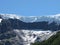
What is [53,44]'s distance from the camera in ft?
272

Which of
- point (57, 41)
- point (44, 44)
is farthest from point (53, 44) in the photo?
point (44, 44)

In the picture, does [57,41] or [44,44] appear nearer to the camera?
[57,41]

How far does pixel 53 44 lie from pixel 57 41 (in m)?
2.03

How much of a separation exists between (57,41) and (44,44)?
260 inches

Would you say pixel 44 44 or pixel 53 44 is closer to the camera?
pixel 53 44

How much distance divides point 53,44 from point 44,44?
7572mm

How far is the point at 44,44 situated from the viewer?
296 feet

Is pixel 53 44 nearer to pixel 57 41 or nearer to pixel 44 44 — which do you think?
pixel 57 41

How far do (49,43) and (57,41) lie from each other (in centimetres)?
406

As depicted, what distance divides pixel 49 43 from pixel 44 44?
254 centimetres

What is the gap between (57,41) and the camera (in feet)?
277
